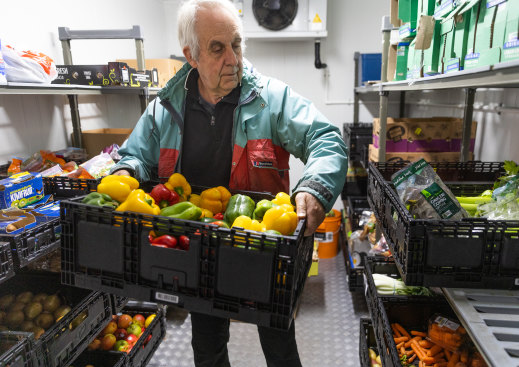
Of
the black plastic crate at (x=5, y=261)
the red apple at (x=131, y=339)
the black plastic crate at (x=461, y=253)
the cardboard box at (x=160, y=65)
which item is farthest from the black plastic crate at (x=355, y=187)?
the black plastic crate at (x=5, y=261)

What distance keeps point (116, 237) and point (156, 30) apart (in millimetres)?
3824

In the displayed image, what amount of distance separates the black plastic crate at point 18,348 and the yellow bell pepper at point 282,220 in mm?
952

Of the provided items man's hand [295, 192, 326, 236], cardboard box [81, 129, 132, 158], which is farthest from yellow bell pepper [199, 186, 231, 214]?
cardboard box [81, 129, 132, 158]

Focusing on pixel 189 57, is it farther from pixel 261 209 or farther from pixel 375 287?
pixel 375 287

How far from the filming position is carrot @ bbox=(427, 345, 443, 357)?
1.58m

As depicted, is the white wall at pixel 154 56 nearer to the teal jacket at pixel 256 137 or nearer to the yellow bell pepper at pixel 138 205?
the teal jacket at pixel 256 137

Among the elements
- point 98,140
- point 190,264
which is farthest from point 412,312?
point 98,140

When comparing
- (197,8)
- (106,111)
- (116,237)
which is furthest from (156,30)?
(116,237)

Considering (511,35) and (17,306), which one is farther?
(17,306)

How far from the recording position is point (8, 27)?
7.38ft

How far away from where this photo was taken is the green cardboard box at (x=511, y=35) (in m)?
0.97

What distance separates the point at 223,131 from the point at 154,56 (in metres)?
3.05

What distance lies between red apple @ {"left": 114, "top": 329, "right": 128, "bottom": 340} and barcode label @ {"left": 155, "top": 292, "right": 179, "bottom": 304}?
1.36 meters

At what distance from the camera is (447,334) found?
1552 millimetres
